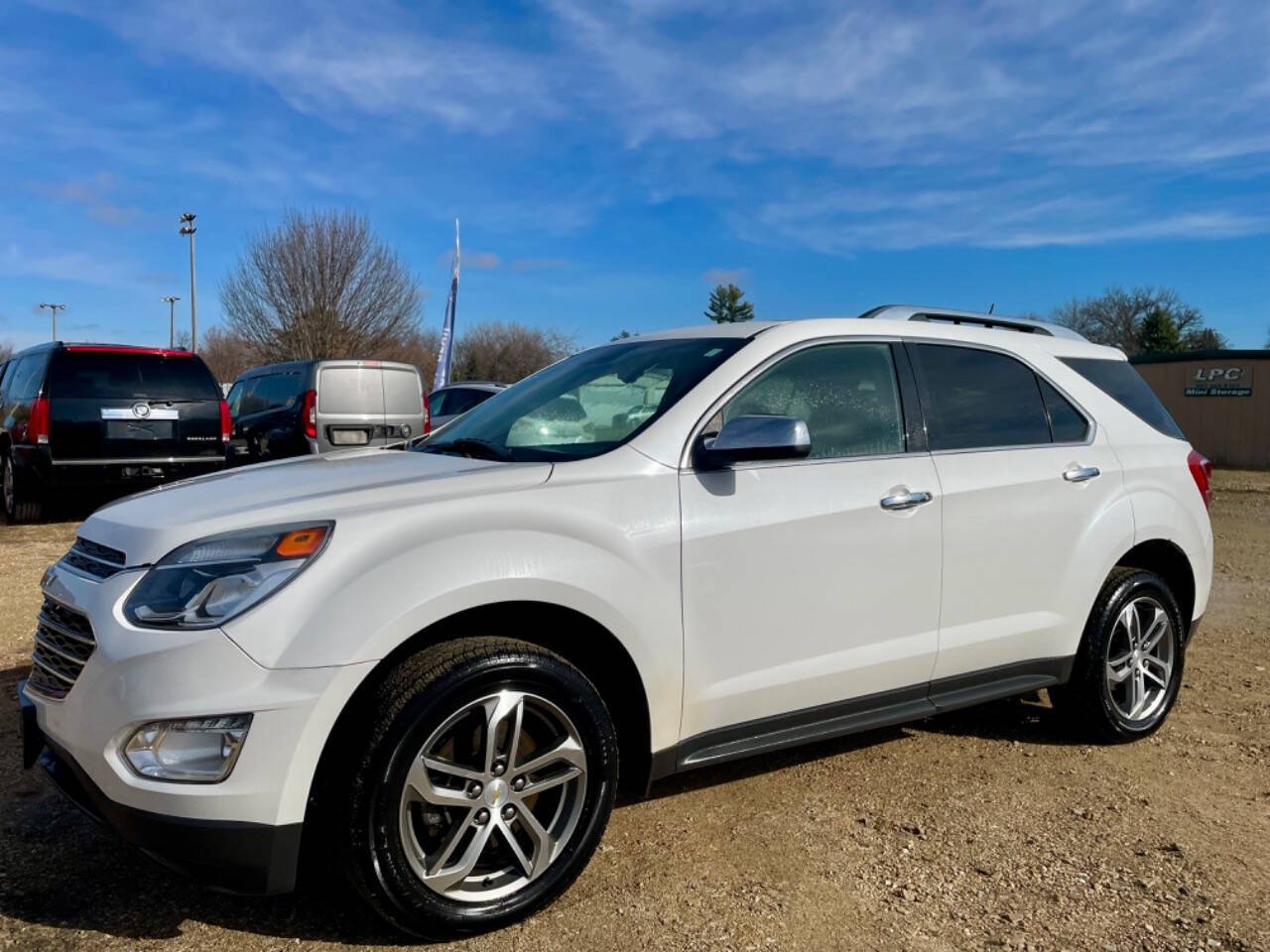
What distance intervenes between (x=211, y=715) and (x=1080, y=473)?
11.1ft

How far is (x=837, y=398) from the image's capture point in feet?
11.4

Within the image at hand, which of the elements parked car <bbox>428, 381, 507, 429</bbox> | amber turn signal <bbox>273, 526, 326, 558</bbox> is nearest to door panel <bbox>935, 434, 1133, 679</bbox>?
amber turn signal <bbox>273, 526, 326, 558</bbox>

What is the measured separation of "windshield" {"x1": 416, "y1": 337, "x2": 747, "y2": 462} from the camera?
10.4ft

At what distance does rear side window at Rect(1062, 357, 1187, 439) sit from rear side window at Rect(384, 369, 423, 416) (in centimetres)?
894

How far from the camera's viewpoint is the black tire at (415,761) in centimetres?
241

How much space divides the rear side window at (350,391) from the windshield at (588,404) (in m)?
7.76

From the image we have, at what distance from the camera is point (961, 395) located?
3.78m

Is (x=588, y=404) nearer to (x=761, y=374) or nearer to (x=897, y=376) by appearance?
(x=761, y=374)

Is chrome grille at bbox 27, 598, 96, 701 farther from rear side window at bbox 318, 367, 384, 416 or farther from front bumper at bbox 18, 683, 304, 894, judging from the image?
rear side window at bbox 318, 367, 384, 416

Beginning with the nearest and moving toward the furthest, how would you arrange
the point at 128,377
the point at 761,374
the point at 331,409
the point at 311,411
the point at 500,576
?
the point at 500,576
the point at 761,374
the point at 128,377
the point at 311,411
the point at 331,409

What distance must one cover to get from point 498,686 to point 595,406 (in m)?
1.24

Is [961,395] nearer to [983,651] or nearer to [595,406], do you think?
[983,651]

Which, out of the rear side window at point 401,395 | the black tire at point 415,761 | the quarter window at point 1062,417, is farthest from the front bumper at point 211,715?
the rear side window at point 401,395

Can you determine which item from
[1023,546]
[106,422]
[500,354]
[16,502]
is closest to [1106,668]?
[1023,546]
